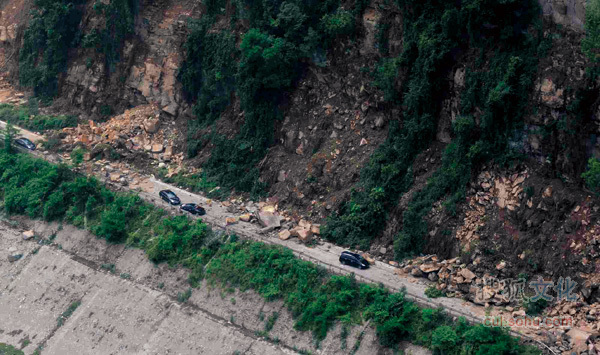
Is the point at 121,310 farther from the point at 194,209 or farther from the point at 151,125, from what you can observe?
the point at 151,125

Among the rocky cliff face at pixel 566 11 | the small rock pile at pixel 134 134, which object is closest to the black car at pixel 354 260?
the rocky cliff face at pixel 566 11

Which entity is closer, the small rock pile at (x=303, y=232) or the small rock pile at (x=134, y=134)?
the small rock pile at (x=303, y=232)

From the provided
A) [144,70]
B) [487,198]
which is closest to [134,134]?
[144,70]

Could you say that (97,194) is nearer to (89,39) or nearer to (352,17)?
(89,39)

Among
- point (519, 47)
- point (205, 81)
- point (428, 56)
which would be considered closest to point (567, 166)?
point (519, 47)

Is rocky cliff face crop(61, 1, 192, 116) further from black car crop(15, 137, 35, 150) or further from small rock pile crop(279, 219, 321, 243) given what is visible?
small rock pile crop(279, 219, 321, 243)

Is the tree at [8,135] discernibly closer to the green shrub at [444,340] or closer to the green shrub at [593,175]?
the green shrub at [444,340]
